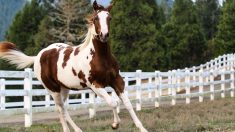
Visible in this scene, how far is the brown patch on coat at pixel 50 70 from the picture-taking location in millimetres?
10320

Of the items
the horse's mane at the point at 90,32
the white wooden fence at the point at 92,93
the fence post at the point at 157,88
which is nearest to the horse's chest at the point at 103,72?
the horse's mane at the point at 90,32

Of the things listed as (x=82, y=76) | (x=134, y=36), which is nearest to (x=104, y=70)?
(x=82, y=76)

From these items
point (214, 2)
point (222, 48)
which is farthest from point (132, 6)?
point (214, 2)

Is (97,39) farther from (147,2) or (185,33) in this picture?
(185,33)

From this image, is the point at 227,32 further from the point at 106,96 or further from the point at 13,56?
the point at 106,96

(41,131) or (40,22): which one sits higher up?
(40,22)

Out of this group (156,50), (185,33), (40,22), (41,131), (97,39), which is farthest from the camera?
(185,33)

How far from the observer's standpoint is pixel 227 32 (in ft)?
156

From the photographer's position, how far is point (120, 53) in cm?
3812

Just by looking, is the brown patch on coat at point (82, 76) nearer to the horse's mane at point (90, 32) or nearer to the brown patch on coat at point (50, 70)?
the horse's mane at point (90, 32)

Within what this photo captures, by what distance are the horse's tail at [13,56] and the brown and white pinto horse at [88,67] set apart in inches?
18.6

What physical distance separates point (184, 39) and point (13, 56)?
35.0 meters

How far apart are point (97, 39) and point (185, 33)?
37328 mm

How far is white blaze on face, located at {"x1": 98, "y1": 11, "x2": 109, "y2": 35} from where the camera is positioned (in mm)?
8688
